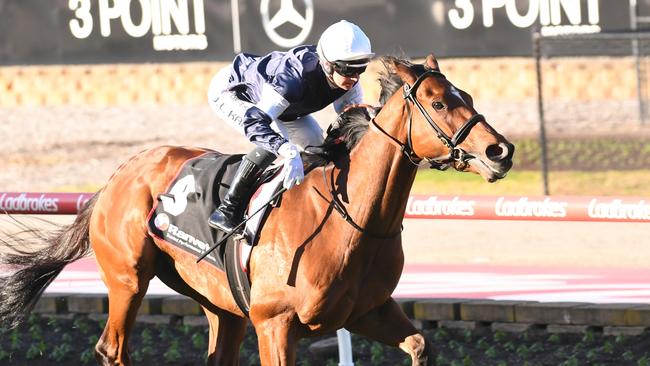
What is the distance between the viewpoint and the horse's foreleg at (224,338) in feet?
22.0

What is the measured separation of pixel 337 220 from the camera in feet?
19.1

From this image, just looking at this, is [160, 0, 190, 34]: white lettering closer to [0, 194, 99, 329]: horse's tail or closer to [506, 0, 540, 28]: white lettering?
[506, 0, 540, 28]: white lettering

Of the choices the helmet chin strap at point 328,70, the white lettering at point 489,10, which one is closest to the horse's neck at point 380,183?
the helmet chin strap at point 328,70

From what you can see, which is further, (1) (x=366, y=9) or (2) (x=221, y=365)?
(1) (x=366, y=9)

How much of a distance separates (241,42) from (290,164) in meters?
10.2

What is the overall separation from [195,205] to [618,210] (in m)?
2.24

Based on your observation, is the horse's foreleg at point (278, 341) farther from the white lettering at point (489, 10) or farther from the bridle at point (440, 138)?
the white lettering at point (489, 10)

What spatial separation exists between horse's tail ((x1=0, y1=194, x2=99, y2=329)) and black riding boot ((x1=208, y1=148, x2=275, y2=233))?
4.02 ft

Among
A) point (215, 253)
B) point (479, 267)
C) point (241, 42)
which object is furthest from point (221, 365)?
point (241, 42)

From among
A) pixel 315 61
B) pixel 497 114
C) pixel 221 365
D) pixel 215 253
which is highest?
pixel 497 114

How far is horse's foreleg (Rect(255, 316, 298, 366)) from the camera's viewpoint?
18.9ft

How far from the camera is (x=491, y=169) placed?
5207 mm

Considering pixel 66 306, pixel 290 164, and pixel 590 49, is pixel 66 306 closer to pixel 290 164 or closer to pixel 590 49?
pixel 290 164

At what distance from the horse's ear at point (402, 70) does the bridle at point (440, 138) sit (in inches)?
0.9
